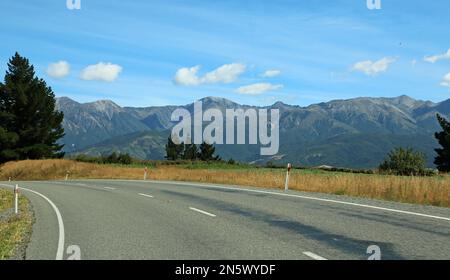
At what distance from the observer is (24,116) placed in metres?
70.9

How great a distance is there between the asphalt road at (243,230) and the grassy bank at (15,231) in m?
0.25

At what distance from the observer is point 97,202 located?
714 inches

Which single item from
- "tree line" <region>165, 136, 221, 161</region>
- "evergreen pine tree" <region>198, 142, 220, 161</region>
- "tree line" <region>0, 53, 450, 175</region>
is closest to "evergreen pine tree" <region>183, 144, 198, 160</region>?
"tree line" <region>165, 136, 221, 161</region>

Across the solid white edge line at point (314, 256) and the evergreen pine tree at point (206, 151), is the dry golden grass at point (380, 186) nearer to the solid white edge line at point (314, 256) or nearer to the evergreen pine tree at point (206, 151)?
the solid white edge line at point (314, 256)

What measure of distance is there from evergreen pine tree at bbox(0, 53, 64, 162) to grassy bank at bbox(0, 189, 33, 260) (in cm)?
5332

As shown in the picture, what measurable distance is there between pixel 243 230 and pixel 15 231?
17.7 feet

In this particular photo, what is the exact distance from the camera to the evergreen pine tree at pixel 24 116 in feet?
224

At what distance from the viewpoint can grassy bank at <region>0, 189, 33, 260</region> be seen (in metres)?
9.18

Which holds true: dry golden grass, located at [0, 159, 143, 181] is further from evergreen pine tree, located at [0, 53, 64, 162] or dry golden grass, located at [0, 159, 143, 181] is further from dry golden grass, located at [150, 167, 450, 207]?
dry golden grass, located at [150, 167, 450, 207]

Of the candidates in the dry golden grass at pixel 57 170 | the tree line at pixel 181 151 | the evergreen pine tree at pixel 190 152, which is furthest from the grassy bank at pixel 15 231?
the evergreen pine tree at pixel 190 152

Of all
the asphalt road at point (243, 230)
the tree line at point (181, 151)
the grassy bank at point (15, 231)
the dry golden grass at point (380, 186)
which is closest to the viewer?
the asphalt road at point (243, 230)
